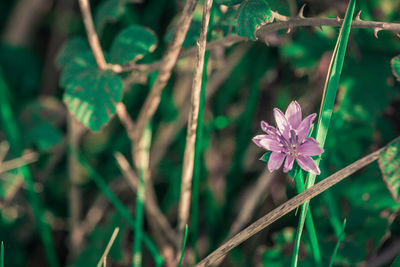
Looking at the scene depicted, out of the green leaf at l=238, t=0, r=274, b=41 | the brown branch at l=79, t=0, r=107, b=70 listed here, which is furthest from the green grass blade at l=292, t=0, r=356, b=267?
the brown branch at l=79, t=0, r=107, b=70

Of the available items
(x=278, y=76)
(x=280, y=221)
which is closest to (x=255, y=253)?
(x=280, y=221)

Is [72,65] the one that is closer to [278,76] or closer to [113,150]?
[113,150]

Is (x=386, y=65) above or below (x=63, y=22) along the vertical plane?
below

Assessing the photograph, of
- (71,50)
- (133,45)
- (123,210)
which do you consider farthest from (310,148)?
(71,50)

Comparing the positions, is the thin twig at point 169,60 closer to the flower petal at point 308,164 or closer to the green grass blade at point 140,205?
the green grass blade at point 140,205

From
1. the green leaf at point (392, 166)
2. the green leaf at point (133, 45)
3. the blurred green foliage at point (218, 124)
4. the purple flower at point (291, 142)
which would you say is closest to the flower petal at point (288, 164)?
the purple flower at point (291, 142)

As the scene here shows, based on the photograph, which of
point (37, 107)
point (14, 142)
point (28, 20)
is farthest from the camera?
point (28, 20)

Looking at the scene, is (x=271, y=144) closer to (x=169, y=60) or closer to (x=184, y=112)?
(x=169, y=60)
